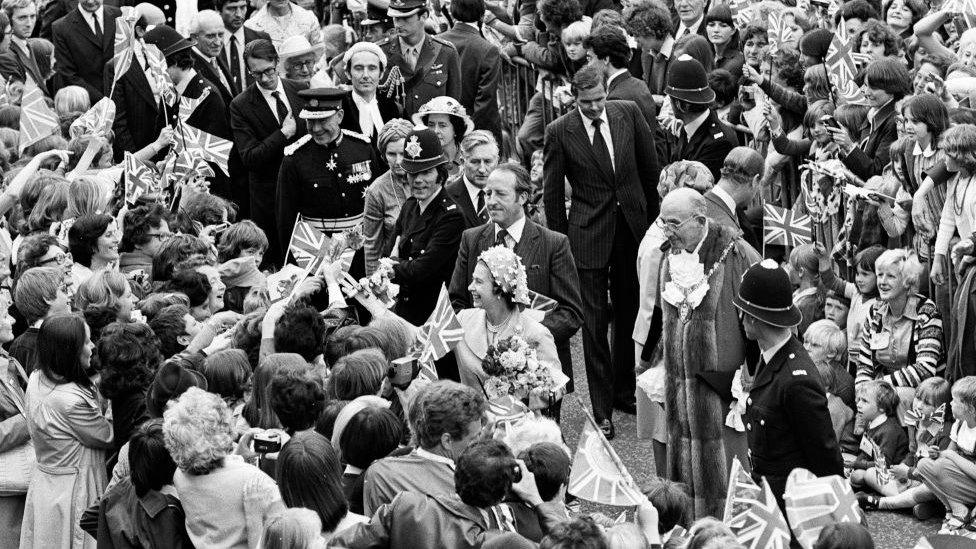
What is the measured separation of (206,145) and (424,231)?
250cm

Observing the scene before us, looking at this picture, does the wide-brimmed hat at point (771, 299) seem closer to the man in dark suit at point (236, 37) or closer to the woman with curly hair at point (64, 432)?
the woman with curly hair at point (64, 432)

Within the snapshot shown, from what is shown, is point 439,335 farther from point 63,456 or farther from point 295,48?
point 295,48

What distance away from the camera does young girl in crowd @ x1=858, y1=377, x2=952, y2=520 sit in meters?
9.33

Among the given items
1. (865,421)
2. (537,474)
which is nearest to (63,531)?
(537,474)

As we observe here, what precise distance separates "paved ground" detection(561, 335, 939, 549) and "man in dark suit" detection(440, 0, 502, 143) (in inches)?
84.1

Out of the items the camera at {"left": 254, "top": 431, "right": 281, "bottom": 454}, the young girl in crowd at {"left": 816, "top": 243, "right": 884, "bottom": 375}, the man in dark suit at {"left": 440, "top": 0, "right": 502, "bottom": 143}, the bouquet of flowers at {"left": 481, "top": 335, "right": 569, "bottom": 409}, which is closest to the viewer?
the camera at {"left": 254, "top": 431, "right": 281, "bottom": 454}

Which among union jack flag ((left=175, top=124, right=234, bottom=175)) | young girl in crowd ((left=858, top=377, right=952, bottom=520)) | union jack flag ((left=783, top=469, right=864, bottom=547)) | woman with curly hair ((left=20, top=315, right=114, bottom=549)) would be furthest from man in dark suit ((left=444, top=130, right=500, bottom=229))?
union jack flag ((left=783, top=469, right=864, bottom=547))

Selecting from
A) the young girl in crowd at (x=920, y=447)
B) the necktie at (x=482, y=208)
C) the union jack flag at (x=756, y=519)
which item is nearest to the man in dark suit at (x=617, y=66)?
the necktie at (x=482, y=208)

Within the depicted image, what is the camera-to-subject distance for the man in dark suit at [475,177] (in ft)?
34.3

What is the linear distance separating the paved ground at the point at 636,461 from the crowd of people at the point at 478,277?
4.6 inches

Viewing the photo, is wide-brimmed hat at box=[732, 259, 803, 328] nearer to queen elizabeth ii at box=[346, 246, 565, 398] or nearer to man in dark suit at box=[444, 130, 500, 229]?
queen elizabeth ii at box=[346, 246, 565, 398]

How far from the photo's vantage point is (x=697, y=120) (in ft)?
37.3

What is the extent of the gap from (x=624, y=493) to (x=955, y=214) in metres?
3.93

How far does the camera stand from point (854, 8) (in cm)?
1257
